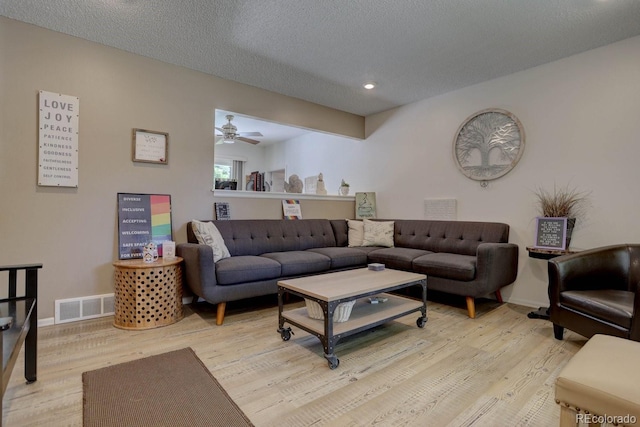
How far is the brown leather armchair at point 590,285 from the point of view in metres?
2.15

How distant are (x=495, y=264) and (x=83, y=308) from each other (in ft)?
12.5

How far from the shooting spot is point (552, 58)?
3.15 meters

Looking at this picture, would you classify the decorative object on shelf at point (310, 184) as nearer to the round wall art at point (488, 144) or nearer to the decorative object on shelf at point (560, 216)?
the round wall art at point (488, 144)

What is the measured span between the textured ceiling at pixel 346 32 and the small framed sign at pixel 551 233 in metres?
1.63

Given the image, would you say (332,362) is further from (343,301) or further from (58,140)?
(58,140)

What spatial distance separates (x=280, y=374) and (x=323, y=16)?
8.60 feet

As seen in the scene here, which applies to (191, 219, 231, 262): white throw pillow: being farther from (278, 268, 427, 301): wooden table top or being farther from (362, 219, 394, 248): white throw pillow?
(362, 219, 394, 248): white throw pillow

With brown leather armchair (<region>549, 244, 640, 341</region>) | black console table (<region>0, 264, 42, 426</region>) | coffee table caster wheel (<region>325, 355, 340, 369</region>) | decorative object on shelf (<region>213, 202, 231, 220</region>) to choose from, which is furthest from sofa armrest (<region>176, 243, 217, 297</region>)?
brown leather armchair (<region>549, 244, 640, 341</region>)

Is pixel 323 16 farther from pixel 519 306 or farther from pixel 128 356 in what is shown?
pixel 519 306

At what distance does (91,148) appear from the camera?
9.45ft

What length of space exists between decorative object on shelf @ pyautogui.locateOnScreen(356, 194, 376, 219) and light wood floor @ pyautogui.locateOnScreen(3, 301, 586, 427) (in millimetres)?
2298

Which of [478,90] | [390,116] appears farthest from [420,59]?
[390,116]

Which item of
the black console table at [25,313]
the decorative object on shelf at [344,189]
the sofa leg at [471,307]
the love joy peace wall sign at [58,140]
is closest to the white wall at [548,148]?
the sofa leg at [471,307]

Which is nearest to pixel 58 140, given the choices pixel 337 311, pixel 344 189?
pixel 337 311
